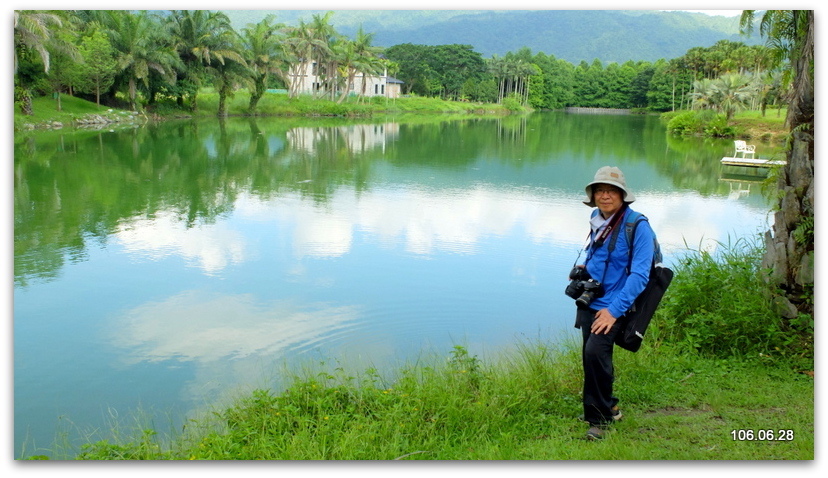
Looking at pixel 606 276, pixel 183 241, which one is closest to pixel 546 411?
pixel 606 276

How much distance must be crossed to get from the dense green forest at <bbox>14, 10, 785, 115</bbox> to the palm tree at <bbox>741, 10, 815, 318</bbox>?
10993 mm

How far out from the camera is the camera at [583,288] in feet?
10.3

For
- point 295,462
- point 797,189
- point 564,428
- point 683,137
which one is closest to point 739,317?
point 797,189

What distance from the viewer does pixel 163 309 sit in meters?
6.01

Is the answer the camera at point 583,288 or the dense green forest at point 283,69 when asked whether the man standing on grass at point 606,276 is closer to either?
the camera at point 583,288

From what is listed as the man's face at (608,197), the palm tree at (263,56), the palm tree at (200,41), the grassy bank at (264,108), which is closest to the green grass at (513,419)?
the man's face at (608,197)

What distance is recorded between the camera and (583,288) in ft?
10.4

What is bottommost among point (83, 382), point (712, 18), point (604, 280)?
point (83, 382)

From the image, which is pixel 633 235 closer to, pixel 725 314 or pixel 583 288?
pixel 583 288

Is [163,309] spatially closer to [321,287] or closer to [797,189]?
[321,287]

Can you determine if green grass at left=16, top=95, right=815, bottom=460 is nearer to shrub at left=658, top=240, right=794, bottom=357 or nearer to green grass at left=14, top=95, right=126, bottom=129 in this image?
shrub at left=658, top=240, right=794, bottom=357

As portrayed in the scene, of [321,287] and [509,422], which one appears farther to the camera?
[321,287]

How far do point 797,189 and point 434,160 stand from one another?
1486cm

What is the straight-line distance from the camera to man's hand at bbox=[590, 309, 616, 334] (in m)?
3.05
